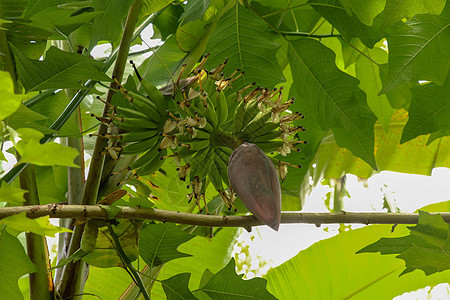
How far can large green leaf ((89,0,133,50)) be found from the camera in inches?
22.0

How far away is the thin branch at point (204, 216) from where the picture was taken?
0.37 metres

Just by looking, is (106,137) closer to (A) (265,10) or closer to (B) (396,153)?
Answer: (A) (265,10)

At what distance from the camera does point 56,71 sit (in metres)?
0.55

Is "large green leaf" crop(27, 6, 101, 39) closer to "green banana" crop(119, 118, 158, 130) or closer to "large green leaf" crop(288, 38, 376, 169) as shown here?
"green banana" crop(119, 118, 158, 130)

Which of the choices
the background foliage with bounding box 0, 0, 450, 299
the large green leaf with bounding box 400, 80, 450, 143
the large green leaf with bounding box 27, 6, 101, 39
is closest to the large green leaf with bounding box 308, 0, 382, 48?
the background foliage with bounding box 0, 0, 450, 299

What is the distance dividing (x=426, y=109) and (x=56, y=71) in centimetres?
52

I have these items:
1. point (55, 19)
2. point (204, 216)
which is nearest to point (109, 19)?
point (55, 19)

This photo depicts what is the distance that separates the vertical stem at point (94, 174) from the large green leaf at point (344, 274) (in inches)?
25.7

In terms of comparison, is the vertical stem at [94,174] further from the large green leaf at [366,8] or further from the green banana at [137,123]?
the large green leaf at [366,8]

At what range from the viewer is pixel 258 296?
21.5 inches

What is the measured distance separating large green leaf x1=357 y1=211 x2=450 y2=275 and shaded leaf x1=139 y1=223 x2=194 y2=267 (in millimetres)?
209

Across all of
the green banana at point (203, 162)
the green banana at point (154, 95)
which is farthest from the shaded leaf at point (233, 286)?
the green banana at point (154, 95)

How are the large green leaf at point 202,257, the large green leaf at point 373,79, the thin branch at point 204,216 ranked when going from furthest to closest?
1. the large green leaf at point 202,257
2. the large green leaf at point 373,79
3. the thin branch at point 204,216

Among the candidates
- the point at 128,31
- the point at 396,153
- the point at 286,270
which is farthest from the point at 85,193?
the point at 396,153
